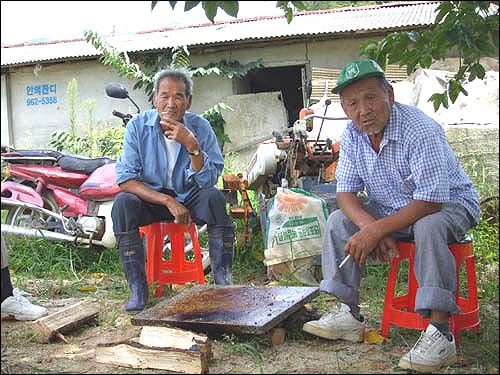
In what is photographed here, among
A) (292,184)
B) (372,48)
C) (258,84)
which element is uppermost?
(258,84)

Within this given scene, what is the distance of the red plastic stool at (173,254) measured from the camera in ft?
12.4

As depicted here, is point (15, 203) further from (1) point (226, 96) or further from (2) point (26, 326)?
(1) point (226, 96)

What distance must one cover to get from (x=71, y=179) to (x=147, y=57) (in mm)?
5730

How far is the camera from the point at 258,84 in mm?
12578

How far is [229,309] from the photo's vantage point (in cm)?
298

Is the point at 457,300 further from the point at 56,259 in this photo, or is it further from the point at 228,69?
the point at 228,69

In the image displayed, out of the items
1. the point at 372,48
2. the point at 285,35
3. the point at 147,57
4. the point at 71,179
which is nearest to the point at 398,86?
the point at 285,35

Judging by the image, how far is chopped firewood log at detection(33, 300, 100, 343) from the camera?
10.1 feet

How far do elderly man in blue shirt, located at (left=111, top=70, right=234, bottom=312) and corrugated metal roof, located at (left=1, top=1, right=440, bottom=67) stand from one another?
227 inches

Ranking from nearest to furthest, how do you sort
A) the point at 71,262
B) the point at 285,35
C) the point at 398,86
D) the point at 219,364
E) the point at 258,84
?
1. the point at 219,364
2. the point at 71,262
3. the point at 398,86
4. the point at 285,35
5. the point at 258,84

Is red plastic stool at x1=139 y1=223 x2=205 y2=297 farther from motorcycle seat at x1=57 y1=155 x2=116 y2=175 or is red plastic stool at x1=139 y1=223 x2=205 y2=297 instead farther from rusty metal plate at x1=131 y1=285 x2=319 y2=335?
motorcycle seat at x1=57 y1=155 x2=116 y2=175

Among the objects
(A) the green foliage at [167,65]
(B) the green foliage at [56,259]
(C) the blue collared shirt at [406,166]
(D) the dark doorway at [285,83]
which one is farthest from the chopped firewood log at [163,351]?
(D) the dark doorway at [285,83]

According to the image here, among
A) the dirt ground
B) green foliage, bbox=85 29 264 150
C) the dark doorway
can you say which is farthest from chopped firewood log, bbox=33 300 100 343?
the dark doorway

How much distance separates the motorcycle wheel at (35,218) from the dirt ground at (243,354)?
1.73 m
